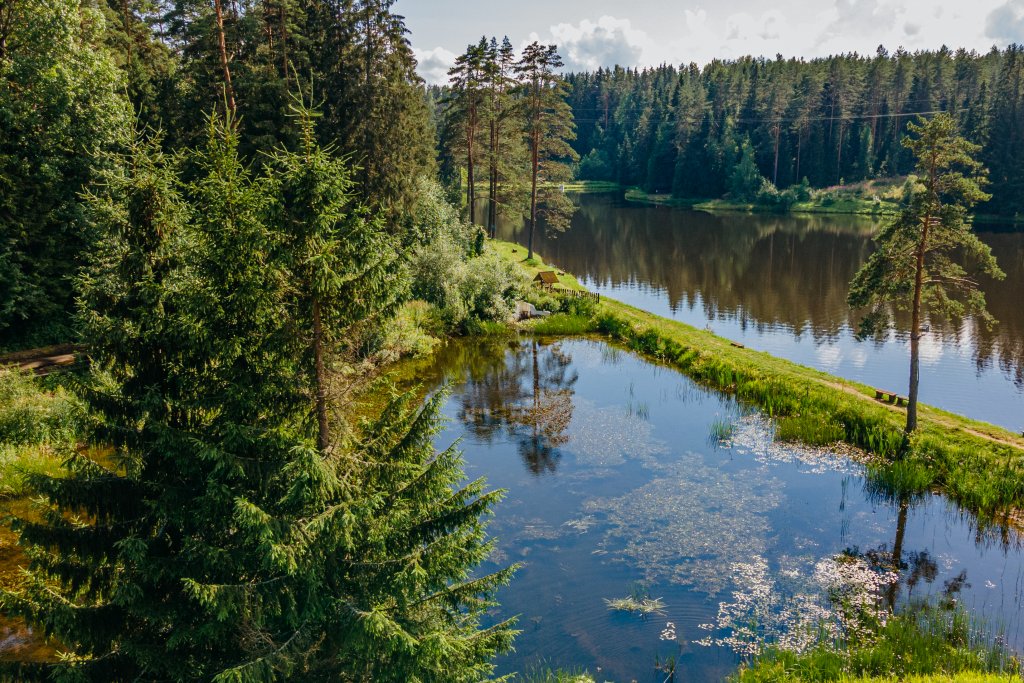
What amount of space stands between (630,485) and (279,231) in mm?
16069

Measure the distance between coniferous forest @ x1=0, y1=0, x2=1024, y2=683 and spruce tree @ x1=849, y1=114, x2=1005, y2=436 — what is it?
4.3 inches

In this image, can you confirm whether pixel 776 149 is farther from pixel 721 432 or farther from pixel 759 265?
pixel 721 432

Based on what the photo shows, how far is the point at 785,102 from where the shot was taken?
10181 centimetres

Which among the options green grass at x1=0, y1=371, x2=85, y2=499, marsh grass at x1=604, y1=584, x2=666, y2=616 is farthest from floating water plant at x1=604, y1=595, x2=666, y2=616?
green grass at x1=0, y1=371, x2=85, y2=499

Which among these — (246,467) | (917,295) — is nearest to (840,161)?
(917,295)

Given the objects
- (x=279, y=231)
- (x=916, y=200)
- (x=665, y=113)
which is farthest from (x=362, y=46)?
(x=665, y=113)

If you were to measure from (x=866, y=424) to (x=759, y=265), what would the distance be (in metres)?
36.8

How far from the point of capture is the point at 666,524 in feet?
63.3

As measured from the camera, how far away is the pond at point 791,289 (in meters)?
31.1

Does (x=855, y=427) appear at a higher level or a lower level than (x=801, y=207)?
lower

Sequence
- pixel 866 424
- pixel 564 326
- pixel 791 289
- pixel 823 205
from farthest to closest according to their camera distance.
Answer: pixel 823 205, pixel 791 289, pixel 564 326, pixel 866 424

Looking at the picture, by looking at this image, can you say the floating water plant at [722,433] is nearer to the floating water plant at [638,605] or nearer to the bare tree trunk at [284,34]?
the floating water plant at [638,605]

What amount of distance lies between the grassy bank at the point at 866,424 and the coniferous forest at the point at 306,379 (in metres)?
0.12

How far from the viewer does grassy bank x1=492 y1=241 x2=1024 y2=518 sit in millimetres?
19812
